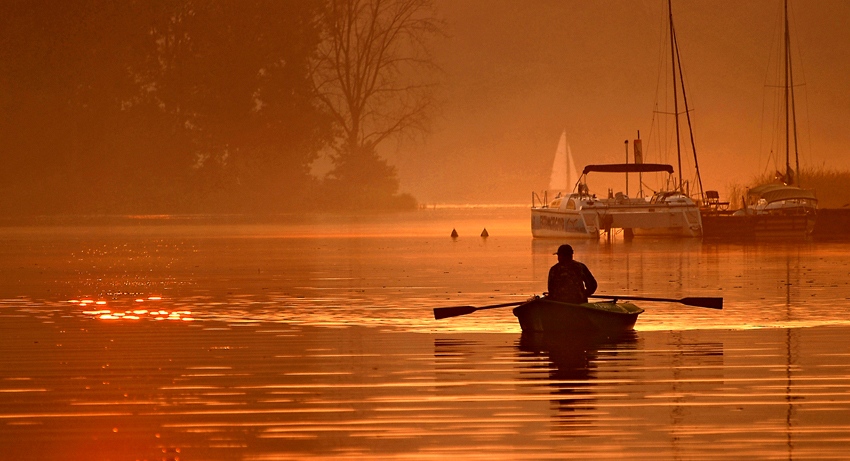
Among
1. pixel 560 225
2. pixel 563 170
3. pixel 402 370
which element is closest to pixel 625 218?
pixel 560 225

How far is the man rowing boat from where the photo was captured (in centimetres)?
2094

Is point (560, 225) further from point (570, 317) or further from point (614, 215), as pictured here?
point (570, 317)

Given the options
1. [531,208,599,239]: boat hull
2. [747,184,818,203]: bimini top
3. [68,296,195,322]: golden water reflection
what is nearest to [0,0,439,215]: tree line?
[531,208,599,239]: boat hull

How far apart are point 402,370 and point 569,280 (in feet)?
12.7

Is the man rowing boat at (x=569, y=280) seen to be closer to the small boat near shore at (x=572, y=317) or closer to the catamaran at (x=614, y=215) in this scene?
the small boat near shore at (x=572, y=317)

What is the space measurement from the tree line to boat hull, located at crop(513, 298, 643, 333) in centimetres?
7670

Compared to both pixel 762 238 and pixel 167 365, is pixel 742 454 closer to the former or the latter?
pixel 167 365

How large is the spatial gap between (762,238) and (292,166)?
2355 inches

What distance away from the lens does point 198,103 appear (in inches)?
4232

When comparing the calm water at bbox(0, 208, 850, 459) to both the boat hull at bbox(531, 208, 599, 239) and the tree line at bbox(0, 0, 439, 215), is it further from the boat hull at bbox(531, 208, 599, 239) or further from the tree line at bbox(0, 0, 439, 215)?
the tree line at bbox(0, 0, 439, 215)

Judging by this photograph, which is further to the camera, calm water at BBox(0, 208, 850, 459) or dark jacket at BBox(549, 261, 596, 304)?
dark jacket at BBox(549, 261, 596, 304)

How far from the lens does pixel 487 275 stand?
37812mm

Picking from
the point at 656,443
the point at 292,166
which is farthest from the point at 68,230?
the point at 656,443

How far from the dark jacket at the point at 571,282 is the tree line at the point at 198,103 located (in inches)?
3030
